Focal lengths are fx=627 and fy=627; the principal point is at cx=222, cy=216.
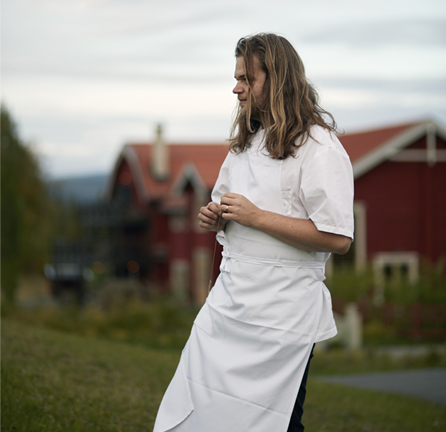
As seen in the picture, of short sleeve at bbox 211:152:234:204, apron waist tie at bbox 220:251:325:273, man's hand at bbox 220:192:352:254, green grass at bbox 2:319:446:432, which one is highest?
short sleeve at bbox 211:152:234:204


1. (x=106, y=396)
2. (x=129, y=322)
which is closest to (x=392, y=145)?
(x=129, y=322)

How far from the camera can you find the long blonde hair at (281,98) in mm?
2633

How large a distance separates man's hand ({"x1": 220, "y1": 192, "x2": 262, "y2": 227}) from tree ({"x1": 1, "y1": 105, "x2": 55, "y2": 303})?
15126 mm

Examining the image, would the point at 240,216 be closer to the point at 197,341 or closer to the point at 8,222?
the point at 197,341

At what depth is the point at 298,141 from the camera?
2629 mm

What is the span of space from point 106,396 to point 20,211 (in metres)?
14.3

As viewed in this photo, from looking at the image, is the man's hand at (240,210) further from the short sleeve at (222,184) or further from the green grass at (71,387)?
the green grass at (71,387)

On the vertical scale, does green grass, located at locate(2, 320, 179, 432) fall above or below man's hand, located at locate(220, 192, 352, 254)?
below

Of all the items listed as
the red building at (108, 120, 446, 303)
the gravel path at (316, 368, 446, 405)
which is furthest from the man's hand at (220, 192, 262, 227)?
the red building at (108, 120, 446, 303)

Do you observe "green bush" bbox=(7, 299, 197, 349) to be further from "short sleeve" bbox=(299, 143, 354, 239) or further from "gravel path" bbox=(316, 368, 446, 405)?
"short sleeve" bbox=(299, 143, 354, 239)

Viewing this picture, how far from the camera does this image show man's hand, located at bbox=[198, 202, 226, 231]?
2.76m

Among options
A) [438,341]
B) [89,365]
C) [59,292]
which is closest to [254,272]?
[89,365]

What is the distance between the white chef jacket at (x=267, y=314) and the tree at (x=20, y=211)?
1511 centimetres

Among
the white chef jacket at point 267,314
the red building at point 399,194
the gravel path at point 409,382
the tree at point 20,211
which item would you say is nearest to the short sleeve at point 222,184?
the white chef jacket at point 267,314
